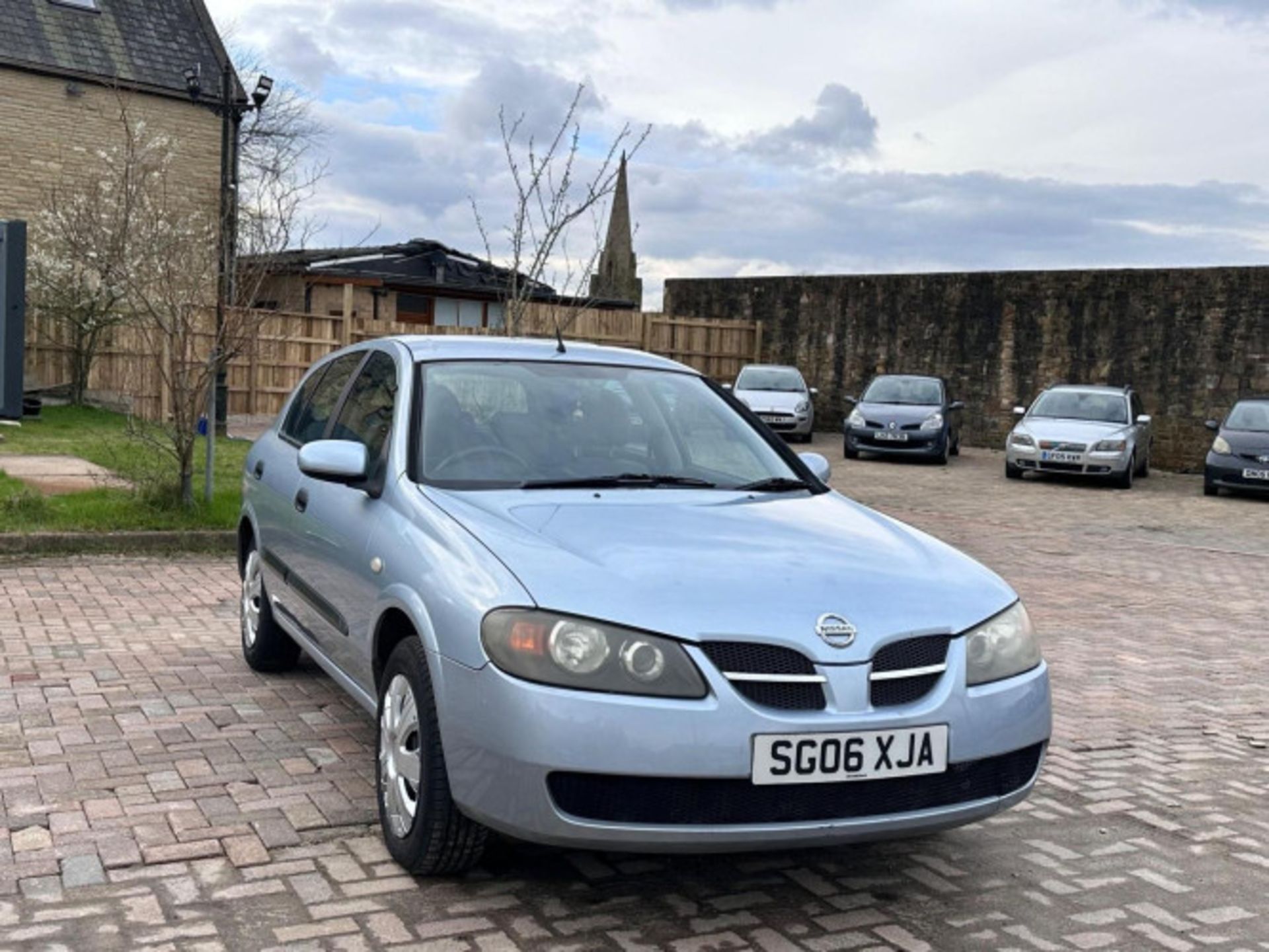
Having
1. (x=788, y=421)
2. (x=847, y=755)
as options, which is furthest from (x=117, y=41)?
(x=847, y=755)

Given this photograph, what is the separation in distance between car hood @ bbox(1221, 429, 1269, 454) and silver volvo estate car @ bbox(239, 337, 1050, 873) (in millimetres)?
15674

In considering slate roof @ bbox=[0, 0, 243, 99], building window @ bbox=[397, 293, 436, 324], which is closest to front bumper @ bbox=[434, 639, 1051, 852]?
slate roof @ bbox=[0, 0, 243, 99]

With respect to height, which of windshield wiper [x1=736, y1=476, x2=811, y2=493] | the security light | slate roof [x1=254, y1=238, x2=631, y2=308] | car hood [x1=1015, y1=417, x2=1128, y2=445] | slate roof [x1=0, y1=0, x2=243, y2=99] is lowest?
car hood [x1=1015, y1=417, x2=1128, y2=445]

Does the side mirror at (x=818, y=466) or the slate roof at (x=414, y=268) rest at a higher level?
the slate roof at (x=414, y=268)

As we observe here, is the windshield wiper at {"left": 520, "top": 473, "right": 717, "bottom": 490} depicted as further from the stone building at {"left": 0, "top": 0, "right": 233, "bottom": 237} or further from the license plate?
the stone building at {"left": 0, "top": 0, "right": 233, "bottom": 237}

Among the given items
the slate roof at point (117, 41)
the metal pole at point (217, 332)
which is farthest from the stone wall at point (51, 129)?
the metal pole at point (217, 332)

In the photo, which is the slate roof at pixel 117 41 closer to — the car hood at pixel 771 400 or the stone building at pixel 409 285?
the stone building at pixel 409 285

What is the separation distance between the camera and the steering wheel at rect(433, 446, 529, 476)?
14.3ft

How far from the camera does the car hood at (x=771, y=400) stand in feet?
81.3

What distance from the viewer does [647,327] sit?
2900 centimetres

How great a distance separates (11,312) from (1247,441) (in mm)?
16033

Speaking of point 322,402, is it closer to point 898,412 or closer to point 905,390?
Answer: point 898,412

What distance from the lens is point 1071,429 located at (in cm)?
1927

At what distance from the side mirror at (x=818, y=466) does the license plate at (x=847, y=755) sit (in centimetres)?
181
